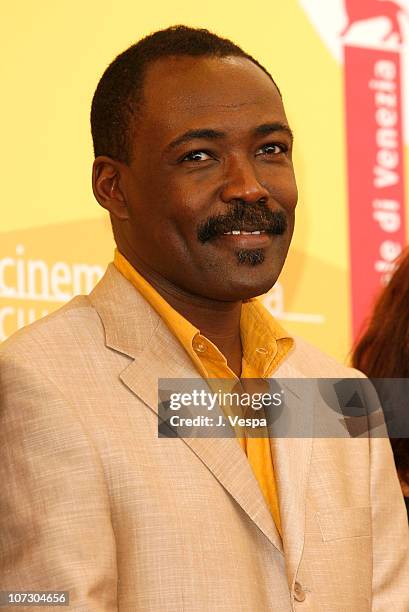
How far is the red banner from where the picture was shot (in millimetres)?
3629

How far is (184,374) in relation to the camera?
7.21 feet

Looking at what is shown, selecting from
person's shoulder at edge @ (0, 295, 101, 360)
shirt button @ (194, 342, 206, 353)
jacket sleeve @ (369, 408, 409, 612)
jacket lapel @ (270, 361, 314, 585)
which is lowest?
jacket sleeve @ (369, 408, 409, 612)

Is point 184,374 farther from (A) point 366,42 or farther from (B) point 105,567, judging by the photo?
(A) point 366,42

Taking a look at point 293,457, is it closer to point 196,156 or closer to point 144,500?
point 144,500

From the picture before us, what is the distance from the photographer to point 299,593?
2078 millimetres

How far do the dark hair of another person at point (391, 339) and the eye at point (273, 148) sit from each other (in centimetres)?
96

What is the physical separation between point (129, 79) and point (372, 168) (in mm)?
1508

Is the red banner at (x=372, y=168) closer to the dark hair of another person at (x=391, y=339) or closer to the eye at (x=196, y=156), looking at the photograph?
the dark hair of another person at (x=391, y=339)

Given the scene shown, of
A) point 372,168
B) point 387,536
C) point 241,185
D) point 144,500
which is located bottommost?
point 387,536

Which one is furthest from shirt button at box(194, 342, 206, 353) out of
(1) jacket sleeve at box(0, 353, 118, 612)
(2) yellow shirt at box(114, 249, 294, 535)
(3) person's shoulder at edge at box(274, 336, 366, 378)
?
(1) jacket sleeve at box(0, 353, 118, 612)

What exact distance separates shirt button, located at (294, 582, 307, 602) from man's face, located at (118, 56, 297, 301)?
1.72 ft

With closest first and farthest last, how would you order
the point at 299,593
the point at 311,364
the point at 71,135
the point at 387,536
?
the point at 299,593 → the point at 387,536 → the point at 311,364 → the point at 71,135

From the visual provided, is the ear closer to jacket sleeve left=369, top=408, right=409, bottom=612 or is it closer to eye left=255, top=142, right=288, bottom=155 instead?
eye left=255, top=142, right=288, bottom=155

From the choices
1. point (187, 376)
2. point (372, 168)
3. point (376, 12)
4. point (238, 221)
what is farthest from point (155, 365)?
point (376, 12)
